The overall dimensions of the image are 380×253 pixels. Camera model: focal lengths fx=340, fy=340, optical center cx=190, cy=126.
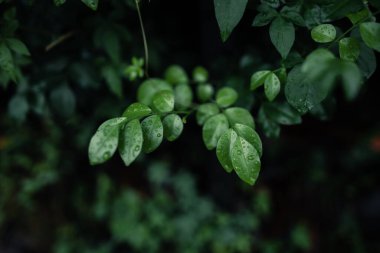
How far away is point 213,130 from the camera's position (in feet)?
2.65

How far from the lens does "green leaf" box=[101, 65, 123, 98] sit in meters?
1.12

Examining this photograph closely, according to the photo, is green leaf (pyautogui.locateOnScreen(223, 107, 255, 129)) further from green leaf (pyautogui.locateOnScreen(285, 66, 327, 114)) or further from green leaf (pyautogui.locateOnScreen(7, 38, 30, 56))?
green leaf (pyautogui.locateOnScreen(7, 38, 30, 56))

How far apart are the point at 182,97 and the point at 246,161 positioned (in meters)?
0.49

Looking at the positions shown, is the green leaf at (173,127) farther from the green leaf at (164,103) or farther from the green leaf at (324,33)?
the green leaf at (324,33)

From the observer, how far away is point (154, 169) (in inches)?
78.5

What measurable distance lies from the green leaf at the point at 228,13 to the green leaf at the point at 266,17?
0.39ft

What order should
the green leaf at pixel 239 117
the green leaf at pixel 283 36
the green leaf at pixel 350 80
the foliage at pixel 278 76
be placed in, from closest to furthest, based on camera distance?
the green leaf at pixel 350 80 → the foliage at pixel 278 76 → the green leaf at pixel 283 36 → the green leaf at pixel 239 117

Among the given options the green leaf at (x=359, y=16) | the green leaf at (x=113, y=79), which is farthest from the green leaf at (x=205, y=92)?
the green leaf at (x=359, y=16)

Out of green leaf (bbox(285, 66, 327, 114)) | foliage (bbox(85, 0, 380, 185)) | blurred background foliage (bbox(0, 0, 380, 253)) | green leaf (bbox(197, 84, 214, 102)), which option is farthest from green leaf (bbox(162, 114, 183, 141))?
blurred background foliage (bbox(0, 0, 380, 253))

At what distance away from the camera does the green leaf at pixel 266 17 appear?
0.77 meters

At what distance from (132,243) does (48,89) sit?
1096mm

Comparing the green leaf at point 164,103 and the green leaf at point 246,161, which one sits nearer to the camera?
the green leaf at point 246,161

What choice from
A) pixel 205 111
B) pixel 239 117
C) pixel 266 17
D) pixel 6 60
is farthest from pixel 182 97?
pixel 6 60

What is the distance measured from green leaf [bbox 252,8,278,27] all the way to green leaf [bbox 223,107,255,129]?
208 mm
